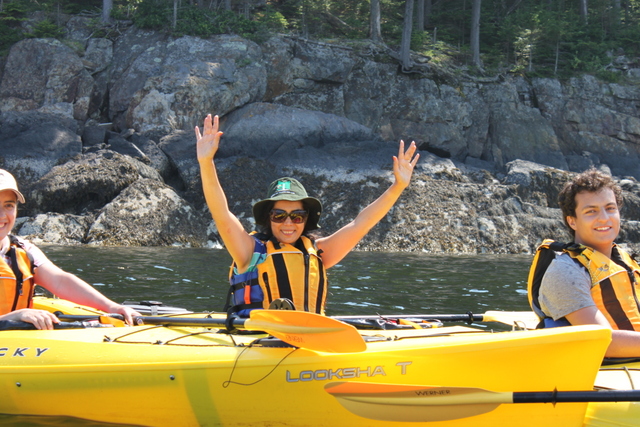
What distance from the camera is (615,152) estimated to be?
23625 millimetres

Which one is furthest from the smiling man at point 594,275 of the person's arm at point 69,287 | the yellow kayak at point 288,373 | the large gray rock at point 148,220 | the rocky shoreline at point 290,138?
the large gray rock at point 148,220

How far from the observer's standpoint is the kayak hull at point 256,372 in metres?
2.75

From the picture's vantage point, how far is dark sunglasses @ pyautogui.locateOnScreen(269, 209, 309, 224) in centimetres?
364

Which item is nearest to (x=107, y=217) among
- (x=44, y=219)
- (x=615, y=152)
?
(x=44, y=219)

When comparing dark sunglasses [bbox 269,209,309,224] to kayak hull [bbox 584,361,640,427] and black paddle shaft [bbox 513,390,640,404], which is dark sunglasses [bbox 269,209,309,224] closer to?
black paddle shaft [bbox 513,390,640,404]

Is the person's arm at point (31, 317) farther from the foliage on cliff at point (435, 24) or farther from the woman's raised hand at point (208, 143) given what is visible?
the foliage on cliff at point (435, 24)

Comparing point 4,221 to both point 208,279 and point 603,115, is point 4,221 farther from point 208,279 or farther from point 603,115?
point 603,115

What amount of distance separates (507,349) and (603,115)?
24.3m

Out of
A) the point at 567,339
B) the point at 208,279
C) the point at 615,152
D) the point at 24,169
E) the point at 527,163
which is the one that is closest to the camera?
the point at 567,339

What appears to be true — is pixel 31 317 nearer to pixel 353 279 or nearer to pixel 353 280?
pixel 353 280

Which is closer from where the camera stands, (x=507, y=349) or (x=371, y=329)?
(x=507, y=349)

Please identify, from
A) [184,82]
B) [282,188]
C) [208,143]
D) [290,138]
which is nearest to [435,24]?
[290,138]

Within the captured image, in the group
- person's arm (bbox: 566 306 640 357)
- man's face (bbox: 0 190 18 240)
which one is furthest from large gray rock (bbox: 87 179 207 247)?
person's arm (bbox: 566 306 640 357)

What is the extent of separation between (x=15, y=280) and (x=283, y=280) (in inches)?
64.0
